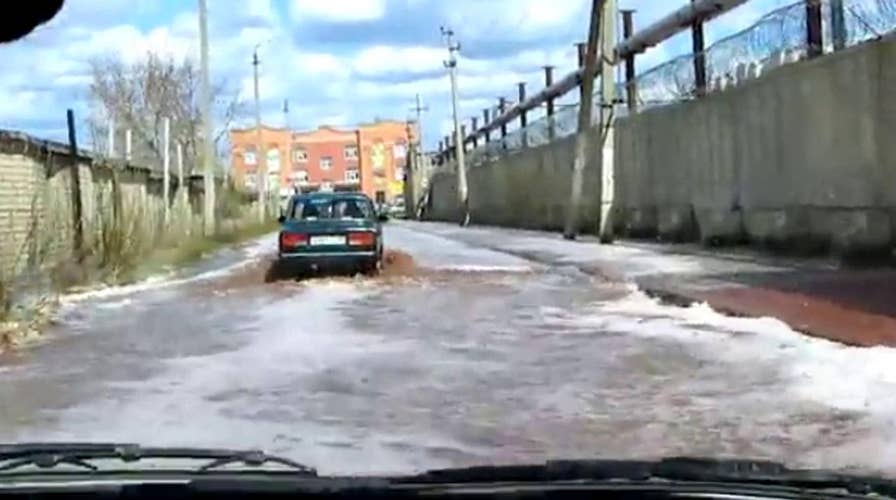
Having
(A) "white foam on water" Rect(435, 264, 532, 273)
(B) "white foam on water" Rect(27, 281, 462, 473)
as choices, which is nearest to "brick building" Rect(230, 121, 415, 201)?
(A) "white foam on water" Rect(435, 264, 532, 273)

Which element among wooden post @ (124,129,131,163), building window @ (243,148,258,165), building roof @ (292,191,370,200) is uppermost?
building window @ (243,148,258,165)

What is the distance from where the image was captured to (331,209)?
85.4ft

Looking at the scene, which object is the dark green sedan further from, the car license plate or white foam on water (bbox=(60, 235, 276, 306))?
white foam on water (bbox=(60, 235, 276, 306))

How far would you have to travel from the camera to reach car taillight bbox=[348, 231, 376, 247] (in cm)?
2503

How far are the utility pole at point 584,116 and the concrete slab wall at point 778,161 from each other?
2.77ft

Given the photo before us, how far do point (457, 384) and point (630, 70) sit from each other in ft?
94.9

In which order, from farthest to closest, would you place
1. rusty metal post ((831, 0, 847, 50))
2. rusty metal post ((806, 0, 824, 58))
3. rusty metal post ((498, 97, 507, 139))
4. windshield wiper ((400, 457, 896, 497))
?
rusty metal post ((498, 97, 507, 139))
rusty metal post ((806, 0, 824, 58))
rusty metal post ((831, 0, 847, 50))
windshield wiper ((400, 457, 896, 497))

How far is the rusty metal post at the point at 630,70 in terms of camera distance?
116 feet

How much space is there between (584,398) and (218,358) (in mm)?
4074

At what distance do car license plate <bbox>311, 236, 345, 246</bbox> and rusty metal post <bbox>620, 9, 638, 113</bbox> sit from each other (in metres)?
12.0

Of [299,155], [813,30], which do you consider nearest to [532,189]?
[813,30]

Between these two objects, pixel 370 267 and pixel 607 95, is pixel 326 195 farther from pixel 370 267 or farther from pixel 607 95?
pixel 607 95

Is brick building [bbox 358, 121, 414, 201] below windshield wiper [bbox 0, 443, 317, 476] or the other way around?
the other way around

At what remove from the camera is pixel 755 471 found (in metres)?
3.30
